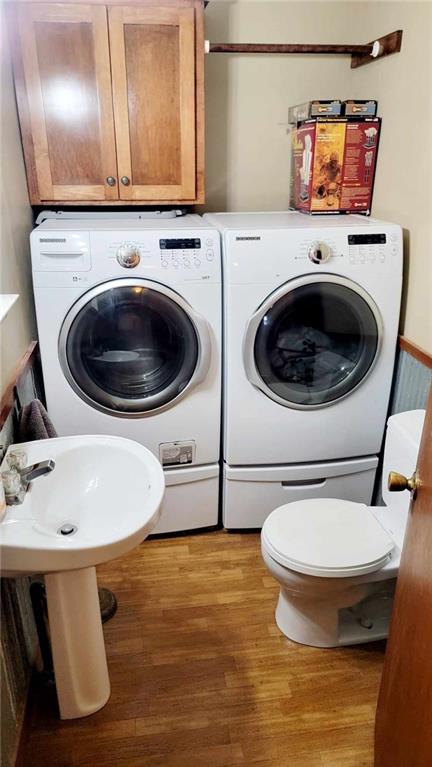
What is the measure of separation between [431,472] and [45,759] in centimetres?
123

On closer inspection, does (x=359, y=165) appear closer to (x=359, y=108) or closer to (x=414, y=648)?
(x=359, y=108)

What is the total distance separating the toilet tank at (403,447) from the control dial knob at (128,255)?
0.97 meters

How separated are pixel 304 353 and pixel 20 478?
1147 mm

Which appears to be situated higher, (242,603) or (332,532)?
(332,532)

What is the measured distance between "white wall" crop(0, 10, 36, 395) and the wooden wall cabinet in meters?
0.04

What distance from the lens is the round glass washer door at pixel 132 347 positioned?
1.80m

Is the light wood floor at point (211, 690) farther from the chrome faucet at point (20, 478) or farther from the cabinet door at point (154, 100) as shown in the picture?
the cabinet door at point (154, 100)

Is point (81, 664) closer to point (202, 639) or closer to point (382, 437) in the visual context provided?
point (202, 639)

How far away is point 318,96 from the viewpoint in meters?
2.36

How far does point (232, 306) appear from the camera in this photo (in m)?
1.84

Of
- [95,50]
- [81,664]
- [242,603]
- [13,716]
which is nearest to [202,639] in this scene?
[242,603]

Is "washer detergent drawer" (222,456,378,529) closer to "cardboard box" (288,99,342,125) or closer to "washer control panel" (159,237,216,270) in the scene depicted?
"washer control panel" (159,237,216,270)

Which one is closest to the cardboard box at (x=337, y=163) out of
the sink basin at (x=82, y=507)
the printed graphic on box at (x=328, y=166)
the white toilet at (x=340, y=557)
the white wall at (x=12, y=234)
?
the printed graphic on box at (x=328, y=166)

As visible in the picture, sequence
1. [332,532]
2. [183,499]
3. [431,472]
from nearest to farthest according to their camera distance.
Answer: [431,472]
[332,532]
[183,499]
